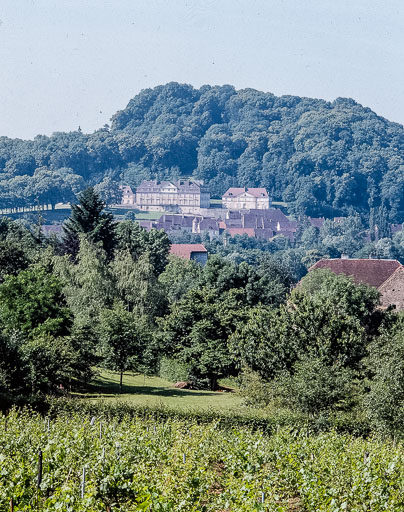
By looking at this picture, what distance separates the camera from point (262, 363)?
115 feet

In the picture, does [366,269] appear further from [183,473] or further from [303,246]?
[303,246]

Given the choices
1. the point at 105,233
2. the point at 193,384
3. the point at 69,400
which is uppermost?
the point at 105,233

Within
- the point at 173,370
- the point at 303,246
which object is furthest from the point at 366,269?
the point at 303,246

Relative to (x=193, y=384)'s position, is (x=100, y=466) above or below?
above

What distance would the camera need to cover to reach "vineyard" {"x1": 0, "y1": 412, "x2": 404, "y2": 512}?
1333cm

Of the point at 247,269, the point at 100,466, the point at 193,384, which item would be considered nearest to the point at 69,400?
the point at 100,466

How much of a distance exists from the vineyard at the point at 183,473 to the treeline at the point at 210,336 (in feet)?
26.5

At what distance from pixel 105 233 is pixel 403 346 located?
34.5 metres

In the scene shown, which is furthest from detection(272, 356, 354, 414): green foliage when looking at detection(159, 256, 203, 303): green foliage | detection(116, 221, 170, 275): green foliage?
detection(116, 221, 170, 275): green foliage

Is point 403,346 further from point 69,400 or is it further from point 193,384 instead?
point 193,384

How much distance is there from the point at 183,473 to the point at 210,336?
2954cm

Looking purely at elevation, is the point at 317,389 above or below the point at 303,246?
below

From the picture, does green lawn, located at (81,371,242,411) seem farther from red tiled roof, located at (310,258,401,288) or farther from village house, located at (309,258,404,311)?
red tiled roof, located at (310,258,401,288)

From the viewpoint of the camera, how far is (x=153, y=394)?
37562 mm
